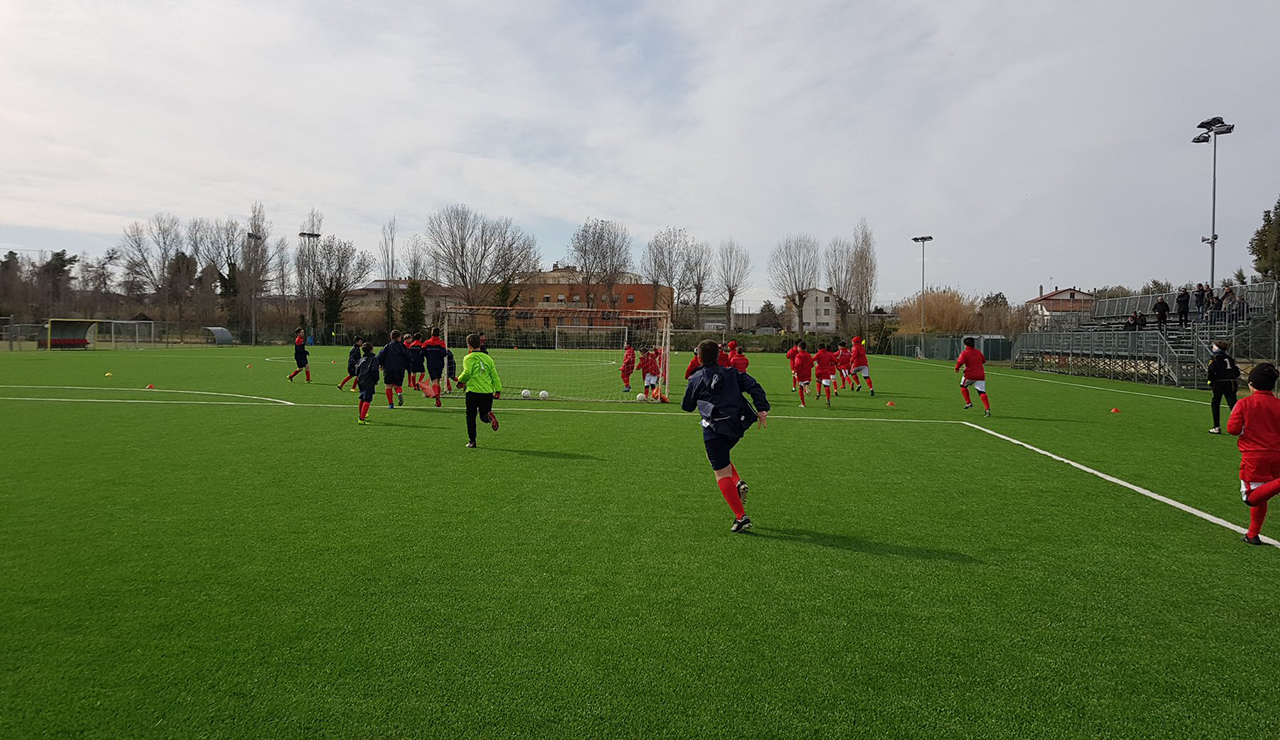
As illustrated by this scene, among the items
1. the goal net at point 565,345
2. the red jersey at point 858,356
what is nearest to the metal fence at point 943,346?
the goal net at point 565,345

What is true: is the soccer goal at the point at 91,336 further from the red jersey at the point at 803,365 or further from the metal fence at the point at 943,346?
the metal fence at the point at 943,346

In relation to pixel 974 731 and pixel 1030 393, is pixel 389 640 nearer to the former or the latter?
pixel 974 731

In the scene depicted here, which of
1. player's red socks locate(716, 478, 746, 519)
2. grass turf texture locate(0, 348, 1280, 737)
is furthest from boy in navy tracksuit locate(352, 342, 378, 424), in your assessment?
player's red socks locate(716, 478, 746, 519)

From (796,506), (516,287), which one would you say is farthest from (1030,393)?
(516,287)

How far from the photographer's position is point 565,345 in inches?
1462

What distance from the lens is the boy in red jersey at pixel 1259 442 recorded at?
6.43m

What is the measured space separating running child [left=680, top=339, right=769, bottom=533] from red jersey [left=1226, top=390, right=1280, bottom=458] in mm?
4212

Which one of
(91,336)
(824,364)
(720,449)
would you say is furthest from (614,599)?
(91,336)

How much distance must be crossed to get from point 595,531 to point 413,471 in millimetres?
3794

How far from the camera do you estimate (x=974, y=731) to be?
11.2 feet

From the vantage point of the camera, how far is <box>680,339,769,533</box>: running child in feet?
22.5

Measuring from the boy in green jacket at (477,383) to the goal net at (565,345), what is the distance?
8967mm

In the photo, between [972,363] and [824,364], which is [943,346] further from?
[972,363]

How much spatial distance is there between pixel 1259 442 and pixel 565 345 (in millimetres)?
32038
